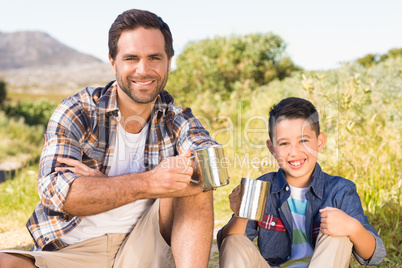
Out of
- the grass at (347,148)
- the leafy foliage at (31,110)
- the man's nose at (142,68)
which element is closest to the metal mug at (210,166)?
the man's nose at (142,68)

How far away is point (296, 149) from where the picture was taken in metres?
2.24

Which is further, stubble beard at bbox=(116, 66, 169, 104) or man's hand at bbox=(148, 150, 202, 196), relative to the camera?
stubble beard at bbox=(116, 66, 169, 104)

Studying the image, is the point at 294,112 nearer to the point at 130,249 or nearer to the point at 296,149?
the point at 296,149

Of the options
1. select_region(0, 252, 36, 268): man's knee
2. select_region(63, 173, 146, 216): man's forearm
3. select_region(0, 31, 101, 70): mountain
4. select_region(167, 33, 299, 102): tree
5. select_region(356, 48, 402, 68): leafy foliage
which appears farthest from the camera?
select_region(0, 31, 101, 70): mountain

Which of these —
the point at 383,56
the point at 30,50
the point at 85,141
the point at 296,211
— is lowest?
the point at 296,211

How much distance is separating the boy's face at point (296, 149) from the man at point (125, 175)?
43cm

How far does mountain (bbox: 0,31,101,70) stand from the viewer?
65062 mm

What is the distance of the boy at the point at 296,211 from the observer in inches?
77.3

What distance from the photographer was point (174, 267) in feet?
7.56

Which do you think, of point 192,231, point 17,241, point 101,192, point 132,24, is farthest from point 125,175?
point 17,241

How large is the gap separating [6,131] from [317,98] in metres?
7.84

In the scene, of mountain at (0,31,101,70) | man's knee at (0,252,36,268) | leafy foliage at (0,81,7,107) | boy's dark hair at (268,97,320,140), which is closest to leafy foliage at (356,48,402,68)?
boy's dark hair at (268,97,320,140)

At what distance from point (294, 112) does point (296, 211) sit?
58 cm

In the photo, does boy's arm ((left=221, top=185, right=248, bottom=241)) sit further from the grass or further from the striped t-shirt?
the grass
